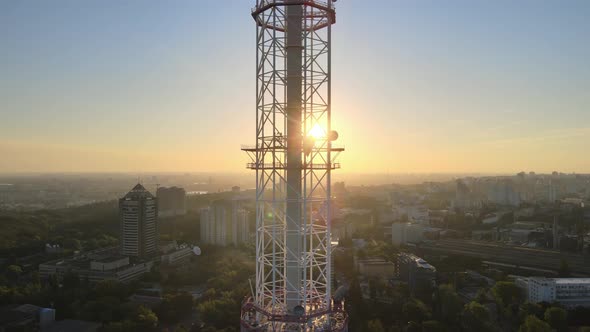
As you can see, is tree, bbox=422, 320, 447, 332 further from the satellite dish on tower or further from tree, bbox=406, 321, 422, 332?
the satellite dish on tower

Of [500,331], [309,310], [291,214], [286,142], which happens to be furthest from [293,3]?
[500,331]

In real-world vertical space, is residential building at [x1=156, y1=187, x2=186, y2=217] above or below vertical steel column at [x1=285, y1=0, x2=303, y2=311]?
below

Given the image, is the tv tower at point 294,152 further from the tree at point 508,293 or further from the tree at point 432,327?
the tree at point 508,293

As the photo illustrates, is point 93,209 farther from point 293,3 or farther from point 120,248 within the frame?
point 293,3

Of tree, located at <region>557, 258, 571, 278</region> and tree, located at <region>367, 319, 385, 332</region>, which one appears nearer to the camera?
tree, located at <region>367, 319, 385, 332</region>

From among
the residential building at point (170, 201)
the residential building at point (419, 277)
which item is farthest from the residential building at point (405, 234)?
the residential building at point (170, 201)

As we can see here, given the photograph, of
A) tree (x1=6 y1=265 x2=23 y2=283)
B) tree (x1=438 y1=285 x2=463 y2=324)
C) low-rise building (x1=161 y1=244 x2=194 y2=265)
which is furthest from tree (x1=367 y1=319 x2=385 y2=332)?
tree (x1=6 y1=265 x2=23 y2=283)

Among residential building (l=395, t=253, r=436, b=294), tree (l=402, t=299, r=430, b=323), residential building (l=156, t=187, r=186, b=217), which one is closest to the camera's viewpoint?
tree (l=402, t=299, r=430, b=323)

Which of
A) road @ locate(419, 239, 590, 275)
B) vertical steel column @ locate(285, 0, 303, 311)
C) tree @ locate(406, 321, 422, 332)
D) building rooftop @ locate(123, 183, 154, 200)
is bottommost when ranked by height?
road @ locate(419, 239, 590, 275)

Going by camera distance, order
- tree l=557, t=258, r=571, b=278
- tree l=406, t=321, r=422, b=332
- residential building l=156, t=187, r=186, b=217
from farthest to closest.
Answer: residential building l=156, t=187, r=186, b=217 → tree l=557, t=258, r=571, b=278 → tree l=406, t=321, r=422, b=332
